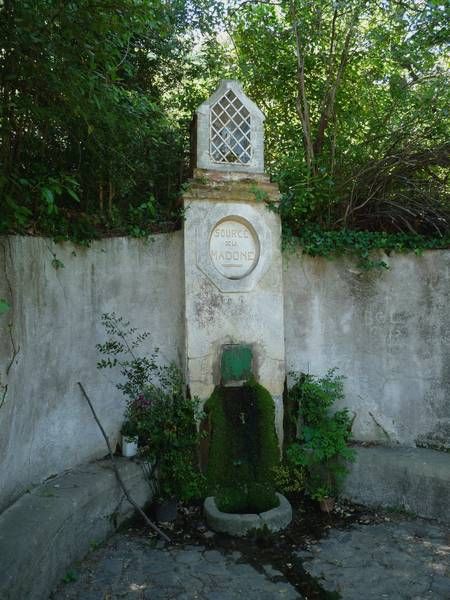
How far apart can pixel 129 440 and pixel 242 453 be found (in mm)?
1034

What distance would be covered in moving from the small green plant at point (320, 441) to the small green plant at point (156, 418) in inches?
37.4

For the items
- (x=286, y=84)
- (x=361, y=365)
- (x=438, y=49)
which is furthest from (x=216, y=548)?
(x=438, y=49)

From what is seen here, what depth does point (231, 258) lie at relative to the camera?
469 centimetres

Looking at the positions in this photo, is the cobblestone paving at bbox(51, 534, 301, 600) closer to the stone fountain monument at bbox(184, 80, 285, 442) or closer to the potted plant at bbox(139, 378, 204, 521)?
the potted plant at bbox(139, 378, 204, 521)

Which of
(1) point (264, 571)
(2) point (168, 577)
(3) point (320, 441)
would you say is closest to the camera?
(2) point (168, 577)

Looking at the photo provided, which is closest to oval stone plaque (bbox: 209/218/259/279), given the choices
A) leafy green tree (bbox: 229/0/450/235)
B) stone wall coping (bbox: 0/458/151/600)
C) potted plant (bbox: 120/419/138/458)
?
leafy green tree (bbox: 229/0/450/235)

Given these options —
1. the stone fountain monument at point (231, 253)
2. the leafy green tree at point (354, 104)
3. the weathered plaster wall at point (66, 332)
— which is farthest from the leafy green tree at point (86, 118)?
the leafy green tree at point (354, 104)

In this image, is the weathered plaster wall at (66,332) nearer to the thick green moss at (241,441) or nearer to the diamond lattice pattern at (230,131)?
the thick green moss at (241,441)

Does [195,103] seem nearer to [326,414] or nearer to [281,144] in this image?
[281,144]

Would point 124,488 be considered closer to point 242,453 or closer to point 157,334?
point 242,453

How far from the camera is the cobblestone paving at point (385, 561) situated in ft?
10.6

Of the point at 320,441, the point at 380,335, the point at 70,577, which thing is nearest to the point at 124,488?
the point at 70,577

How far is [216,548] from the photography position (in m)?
3.71

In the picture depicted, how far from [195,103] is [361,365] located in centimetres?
373
